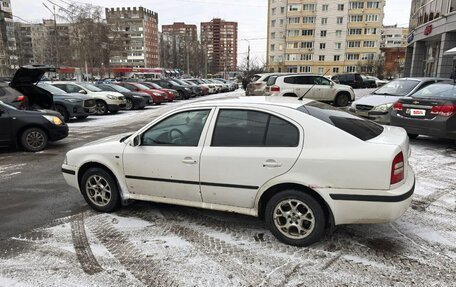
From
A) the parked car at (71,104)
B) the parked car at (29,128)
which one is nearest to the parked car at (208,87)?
the parked car at (71,104)

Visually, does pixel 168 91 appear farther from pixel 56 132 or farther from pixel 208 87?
pixel 56 132

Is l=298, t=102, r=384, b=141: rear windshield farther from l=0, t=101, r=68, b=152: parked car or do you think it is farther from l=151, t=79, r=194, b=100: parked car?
l=151, t=79, r=194, b=100: parked car

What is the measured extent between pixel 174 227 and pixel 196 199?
1.55 feet

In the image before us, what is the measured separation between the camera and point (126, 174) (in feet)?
14.4

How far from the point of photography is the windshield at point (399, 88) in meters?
10.9

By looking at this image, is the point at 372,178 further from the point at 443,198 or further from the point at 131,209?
the point at 131,209

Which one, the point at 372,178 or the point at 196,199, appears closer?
the point at 372,178

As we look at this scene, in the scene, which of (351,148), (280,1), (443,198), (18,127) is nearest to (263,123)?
(351,148)

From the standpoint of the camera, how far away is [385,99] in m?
10.5

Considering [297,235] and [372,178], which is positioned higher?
[372,178]

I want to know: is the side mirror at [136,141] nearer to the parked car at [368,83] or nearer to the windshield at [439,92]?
the windshield at [439,92]

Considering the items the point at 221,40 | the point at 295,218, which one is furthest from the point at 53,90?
the point at 221,40

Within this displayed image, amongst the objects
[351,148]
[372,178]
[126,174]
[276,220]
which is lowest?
[276,220]

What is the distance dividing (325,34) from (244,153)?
Answer: 280 ft
